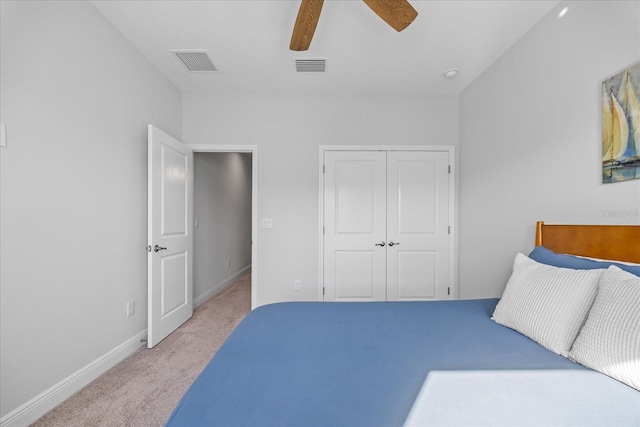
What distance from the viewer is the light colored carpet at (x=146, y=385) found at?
1625 mm

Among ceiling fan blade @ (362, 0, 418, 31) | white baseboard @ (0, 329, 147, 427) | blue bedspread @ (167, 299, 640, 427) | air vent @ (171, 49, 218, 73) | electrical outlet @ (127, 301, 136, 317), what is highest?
air vent @ (171, 49, 218, 73)

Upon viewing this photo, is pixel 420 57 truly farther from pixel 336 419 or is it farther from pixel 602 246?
pixel 336 419

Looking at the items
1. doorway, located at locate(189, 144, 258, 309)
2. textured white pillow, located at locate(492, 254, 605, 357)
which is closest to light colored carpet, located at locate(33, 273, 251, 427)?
doorway, located at locate(189, 144, 258, 309)

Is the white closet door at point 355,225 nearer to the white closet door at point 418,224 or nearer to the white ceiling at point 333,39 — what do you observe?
the white closet door at point 418,224

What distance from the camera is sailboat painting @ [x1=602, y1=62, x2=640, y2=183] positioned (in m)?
1.43

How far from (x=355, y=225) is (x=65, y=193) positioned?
2.56 metres

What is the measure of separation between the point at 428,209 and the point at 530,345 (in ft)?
7.42

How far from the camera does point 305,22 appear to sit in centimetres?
167

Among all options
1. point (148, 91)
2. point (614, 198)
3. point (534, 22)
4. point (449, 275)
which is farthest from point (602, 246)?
Answer: point (148, 91)

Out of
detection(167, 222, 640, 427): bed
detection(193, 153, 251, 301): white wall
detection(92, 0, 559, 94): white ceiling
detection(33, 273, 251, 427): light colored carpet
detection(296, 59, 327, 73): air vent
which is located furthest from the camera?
detection(193, 153, 251, 301): white wall

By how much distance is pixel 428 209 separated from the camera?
3344 mm

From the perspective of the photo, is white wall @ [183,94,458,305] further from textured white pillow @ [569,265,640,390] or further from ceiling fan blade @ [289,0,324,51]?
textured white pillow @ [569,265,640,390]

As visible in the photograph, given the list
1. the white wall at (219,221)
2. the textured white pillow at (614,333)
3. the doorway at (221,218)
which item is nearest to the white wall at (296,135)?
the doorway at (221,218)

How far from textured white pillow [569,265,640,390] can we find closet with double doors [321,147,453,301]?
221cm
